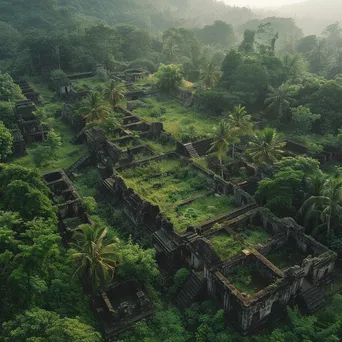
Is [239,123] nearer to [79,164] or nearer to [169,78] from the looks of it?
[79,164]

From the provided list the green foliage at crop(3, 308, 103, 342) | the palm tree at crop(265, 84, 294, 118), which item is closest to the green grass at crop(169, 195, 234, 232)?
the green foliage at crop(3, 308, 103, 342)

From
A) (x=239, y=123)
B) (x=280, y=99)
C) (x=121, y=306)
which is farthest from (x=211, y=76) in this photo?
(x=121, y=306)

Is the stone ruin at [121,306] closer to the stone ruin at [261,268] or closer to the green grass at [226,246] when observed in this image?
the stone ruin at [261,268]

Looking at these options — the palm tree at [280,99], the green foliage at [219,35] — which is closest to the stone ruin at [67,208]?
the palm tree at [280,99]

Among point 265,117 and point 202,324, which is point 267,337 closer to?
point 202,324

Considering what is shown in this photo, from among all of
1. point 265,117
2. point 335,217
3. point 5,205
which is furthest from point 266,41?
point 5,205

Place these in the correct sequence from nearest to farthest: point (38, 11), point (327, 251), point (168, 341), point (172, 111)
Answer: point (168, 341), point (327, 251), point (172, 111), point (38, 11)
